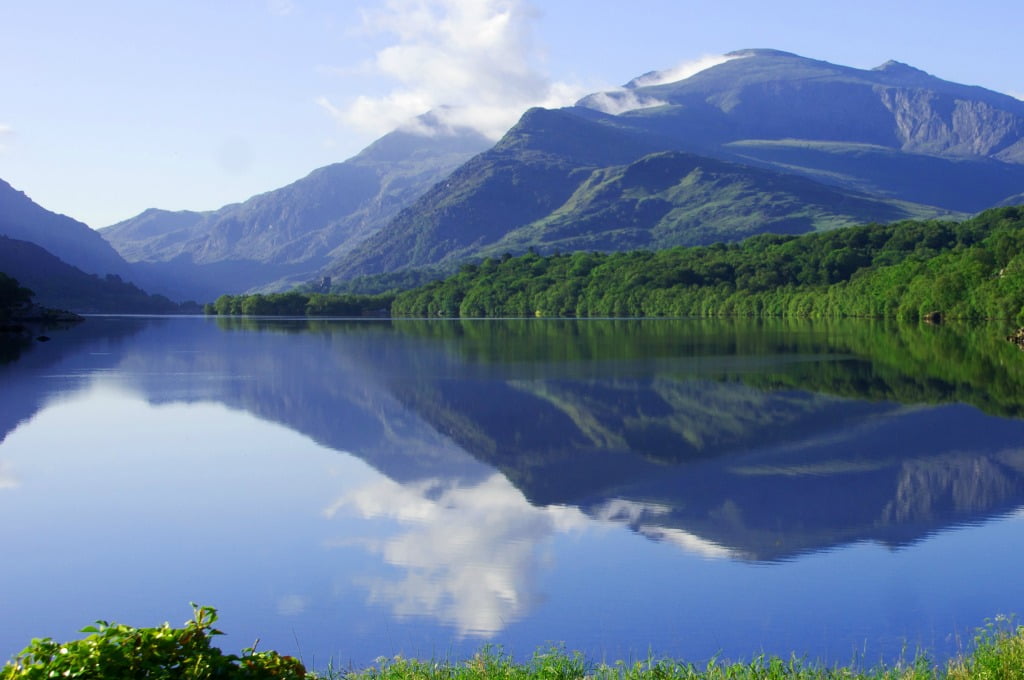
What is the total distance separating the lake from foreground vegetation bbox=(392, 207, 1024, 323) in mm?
76952

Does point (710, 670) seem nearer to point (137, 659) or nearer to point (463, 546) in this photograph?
point (137, 659)

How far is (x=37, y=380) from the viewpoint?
47250 millimetres

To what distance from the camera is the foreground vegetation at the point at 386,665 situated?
6660mm

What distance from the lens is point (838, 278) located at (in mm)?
160125

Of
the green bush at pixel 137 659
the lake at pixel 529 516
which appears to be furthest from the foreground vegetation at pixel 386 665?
the lake at pixel 529 516

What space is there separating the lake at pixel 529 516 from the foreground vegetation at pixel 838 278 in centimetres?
7695

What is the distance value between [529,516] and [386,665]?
833 centimetres

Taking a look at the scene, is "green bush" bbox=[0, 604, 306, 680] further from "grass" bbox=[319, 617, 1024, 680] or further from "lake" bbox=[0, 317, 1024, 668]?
"lake" bbox=[0, 317, 1024, 668]

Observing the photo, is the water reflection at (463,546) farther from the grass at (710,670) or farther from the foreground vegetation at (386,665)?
the grass at (710,670)

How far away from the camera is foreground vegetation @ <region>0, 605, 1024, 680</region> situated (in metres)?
6.66

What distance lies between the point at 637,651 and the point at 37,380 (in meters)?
42.8

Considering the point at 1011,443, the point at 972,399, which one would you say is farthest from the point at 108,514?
Answer: the point at 972,399

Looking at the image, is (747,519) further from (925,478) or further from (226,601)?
(226,601)

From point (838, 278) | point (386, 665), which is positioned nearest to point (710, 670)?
point (386, 665)
